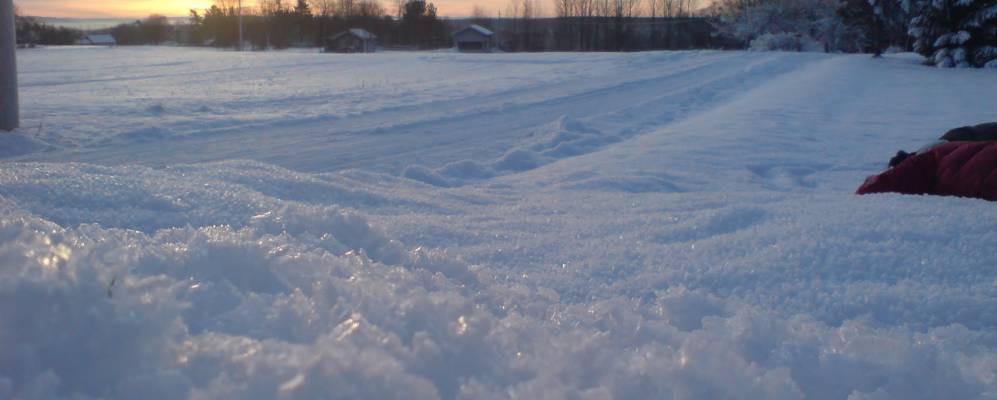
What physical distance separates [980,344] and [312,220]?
202 cm

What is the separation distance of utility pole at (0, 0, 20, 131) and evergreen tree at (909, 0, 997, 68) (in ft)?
84.2

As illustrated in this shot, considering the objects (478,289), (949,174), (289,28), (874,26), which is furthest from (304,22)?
(478,289)

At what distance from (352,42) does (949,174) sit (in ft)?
182

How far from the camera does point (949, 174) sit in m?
3.95

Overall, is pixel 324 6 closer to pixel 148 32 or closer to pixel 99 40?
pixel 148 32

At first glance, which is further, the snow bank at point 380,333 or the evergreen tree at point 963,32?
the evergreen tree at point 963,32

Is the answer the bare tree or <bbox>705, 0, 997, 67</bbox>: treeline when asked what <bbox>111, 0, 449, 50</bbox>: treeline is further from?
<bbox>705, 0, 997, 67</bbox>: treeline

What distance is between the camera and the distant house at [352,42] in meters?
55.4

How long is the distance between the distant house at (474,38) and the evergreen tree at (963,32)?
120 ft

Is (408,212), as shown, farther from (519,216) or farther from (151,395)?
(151,395)

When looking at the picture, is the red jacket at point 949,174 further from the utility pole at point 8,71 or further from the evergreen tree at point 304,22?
the evergreen tree at point 304,22

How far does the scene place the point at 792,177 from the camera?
633 centimetres

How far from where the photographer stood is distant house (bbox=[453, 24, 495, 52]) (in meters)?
57.4

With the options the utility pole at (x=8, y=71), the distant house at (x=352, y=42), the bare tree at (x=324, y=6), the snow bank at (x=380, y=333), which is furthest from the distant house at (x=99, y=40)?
the snow bank at (x=380, y=333)
